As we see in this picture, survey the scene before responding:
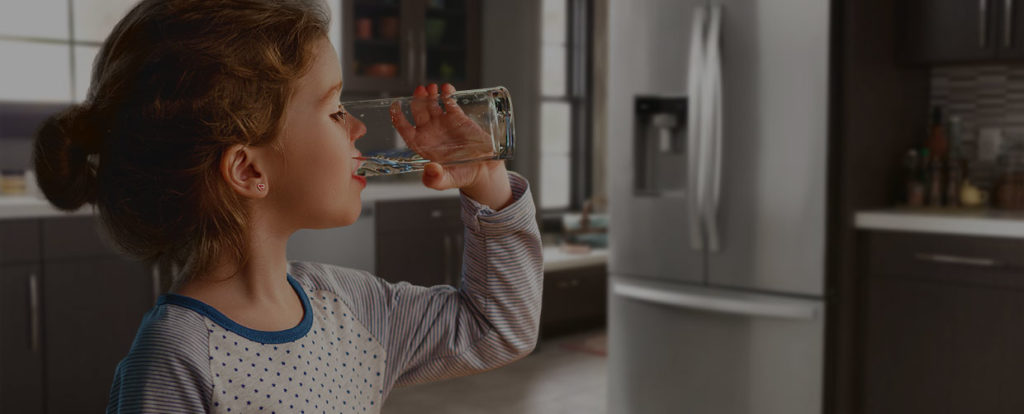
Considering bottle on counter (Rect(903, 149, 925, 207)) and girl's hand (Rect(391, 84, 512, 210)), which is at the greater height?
girl's hand (Rect(391, 84, 512, 210))

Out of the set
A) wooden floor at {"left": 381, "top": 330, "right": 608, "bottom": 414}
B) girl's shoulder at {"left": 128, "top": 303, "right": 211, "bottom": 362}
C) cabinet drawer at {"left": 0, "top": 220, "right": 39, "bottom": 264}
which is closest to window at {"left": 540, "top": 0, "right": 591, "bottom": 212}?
wooden floor at {"left": 381, "top": 330, "right": 608, "bottom": 414}

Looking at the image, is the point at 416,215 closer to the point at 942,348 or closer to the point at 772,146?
the point at 772,146

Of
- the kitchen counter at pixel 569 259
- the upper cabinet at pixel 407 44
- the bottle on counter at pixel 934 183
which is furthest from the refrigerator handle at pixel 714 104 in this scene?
the upper cabinet at pixel 407 44

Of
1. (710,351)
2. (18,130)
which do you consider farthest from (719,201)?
(18,130)

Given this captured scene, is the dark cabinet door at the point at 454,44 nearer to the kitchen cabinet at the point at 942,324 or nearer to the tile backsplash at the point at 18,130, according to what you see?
the tile backsplash at the point at 18,130

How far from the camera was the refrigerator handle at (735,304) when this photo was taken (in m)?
2.53

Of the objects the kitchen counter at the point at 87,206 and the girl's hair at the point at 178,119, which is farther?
the kitchen counter at the point at 87,206

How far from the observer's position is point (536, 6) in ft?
15.9

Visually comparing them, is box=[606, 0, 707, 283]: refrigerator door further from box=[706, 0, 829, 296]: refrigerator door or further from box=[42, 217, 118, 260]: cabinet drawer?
box=[42, 217, 118, 260]: cabinet drawer

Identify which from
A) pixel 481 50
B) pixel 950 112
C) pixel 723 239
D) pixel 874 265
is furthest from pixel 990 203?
pixel 481 50

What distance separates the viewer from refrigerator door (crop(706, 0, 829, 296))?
2492 millimetres

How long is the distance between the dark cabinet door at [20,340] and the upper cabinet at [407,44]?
1740 millimetres

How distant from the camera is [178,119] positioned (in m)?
0.70

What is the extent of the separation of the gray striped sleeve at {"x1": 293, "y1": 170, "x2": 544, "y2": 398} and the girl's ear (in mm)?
170
